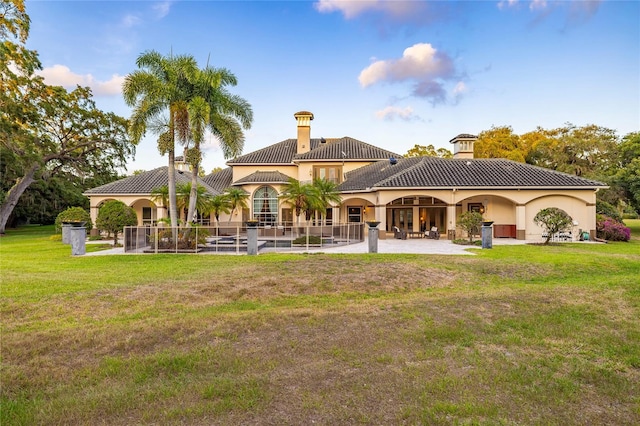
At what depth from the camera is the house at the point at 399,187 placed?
77.1 feet

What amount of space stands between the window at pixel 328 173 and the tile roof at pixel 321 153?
0.85 m

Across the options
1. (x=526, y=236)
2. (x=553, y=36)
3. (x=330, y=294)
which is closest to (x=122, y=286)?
(x=330, y=294)

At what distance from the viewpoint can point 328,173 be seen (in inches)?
1257

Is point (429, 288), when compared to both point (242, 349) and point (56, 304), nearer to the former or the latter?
point (242, 349)

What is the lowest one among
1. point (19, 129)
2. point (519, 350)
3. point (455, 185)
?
point (519, 350)

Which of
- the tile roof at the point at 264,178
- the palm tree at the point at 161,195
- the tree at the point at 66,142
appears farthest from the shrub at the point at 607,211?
the tree at the point at 66,142

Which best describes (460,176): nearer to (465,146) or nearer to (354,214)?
(465,146)

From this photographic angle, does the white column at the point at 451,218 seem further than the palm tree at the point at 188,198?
No

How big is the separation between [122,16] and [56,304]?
14038 mm

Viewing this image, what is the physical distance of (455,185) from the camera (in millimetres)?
23438

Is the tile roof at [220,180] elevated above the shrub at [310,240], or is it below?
above

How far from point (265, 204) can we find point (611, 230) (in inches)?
999

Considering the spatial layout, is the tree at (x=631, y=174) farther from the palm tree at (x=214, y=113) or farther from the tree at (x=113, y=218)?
the tree at (x=113, y=218)

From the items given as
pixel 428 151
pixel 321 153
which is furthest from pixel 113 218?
pixel 428 151
